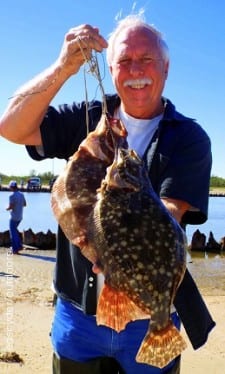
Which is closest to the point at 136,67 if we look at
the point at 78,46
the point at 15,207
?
the point at 78,46

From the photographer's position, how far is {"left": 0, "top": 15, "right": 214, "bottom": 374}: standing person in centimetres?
373

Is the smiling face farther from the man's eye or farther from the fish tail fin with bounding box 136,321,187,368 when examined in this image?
the fish tail fin with bounding box 136,321,187,368

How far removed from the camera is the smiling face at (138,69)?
3.85 m

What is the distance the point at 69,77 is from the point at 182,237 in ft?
4.56

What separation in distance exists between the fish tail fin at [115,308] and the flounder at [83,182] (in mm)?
210

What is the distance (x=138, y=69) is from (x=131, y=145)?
0.57m

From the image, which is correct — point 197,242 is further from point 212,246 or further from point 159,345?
point 159,345

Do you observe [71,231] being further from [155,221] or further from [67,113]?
[67,113]

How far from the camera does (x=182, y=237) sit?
10.2ft

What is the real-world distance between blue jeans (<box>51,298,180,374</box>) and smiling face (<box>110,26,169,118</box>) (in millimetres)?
1553

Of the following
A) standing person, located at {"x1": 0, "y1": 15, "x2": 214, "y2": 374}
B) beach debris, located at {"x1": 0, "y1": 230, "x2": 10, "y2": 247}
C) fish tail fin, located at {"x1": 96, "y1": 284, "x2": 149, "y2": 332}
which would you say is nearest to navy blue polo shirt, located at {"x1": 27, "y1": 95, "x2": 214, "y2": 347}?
standing person, located at {"x1": 0, "y1": 15, "x2": 214, "y2": 374}

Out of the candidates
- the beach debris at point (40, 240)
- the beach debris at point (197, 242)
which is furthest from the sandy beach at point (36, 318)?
the beach debris at point (197, 242)

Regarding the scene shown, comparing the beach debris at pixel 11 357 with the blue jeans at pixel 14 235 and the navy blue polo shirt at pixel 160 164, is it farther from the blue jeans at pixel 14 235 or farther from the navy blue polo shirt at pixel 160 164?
the blue jeans at pixel 14 235

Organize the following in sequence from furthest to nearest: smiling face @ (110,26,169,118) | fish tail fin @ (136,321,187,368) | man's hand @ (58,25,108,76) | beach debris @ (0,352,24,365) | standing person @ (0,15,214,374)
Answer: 1. beach debris @ (0,352,24,365)
2. smiling face @ (110,26,169,118)
3. standing person @ (0,15,214,374)
4. man's hand @ (58,25,108,76)
5. fish tail fin @ (136,321,187,368)
